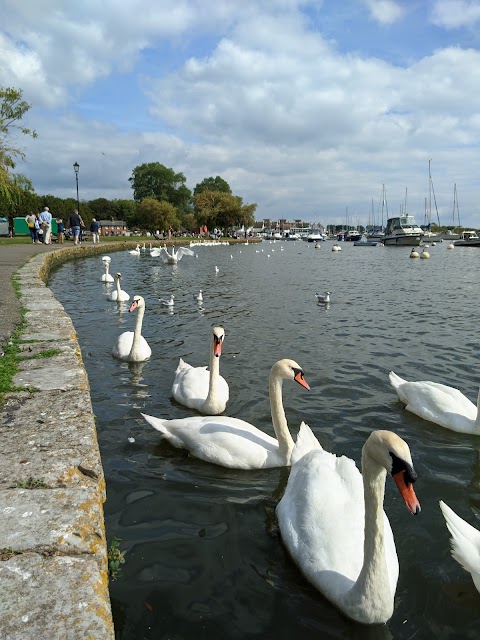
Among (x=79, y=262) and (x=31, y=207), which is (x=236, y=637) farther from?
(x=31, y=207)

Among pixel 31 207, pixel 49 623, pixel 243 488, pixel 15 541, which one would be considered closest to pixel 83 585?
pixel 49 623

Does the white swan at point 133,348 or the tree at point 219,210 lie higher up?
the tree at point 219,210

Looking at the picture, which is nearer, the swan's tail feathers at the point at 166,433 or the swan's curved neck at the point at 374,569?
the swan's curved neck at the point at 374,569

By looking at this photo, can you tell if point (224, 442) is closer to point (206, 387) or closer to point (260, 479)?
point (260, 479)

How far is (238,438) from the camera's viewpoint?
195 inches

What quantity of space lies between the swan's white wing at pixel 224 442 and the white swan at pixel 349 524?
0.75 meters

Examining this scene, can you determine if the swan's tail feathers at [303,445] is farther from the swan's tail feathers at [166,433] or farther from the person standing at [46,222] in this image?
the person standing at [46,222]

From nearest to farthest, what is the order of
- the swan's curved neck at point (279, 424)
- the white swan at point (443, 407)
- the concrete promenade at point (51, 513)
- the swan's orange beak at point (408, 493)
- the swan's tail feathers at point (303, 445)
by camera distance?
the concrete promenade at point (51, 513), the swan's orange beak at point (408, 493), the swan's tail feathers at point (303, 445), the swan's curved neck at point (279, 424), the white swan at point (443, 407)

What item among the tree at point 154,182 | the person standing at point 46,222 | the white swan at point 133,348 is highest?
the tree at point 154,182

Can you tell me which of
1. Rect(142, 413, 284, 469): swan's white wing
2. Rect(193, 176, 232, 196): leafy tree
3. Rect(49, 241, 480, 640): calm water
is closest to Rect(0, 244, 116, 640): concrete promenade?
Rect(49, 241, 480, 640): calm water

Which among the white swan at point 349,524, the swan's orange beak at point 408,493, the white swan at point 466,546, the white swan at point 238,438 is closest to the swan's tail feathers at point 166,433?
the white swan at point 238,438

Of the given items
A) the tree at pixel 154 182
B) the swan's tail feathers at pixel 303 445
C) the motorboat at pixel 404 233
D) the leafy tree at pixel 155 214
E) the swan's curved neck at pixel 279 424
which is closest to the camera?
the swan's tail feathers at pixel 303 445

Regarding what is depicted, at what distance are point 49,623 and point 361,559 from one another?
6.67ft

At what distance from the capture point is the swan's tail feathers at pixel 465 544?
10.8ft
